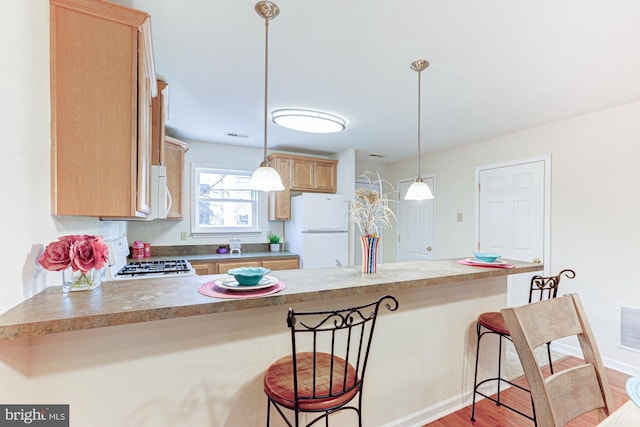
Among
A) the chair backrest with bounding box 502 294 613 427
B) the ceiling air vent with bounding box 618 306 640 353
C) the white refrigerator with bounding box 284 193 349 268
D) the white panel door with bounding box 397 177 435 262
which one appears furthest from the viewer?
the white panel door with bounding box 397 177 435 262

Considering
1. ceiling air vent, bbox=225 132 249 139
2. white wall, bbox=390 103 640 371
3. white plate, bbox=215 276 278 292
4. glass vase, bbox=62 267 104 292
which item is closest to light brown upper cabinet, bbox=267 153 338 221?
ceiling air vent, bbox=225 132 249 139

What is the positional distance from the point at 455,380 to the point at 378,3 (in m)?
2.41

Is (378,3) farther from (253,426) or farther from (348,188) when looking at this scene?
(348,188)

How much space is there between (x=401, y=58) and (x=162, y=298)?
1.99 meters

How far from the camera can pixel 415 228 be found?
5.06 m

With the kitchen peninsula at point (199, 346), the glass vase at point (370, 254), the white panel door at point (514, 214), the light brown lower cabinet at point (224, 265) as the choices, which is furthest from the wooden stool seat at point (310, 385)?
the white panel door at point (514, 214)

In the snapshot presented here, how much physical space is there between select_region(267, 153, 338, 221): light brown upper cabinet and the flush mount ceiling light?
119 centimetres

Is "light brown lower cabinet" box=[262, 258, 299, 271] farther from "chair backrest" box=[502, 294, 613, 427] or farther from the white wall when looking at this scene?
"chair backrest" box=[502, 294, 613, 427]

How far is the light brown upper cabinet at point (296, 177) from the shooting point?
4238 millimetres

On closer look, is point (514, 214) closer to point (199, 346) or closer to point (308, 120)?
point (308, 120)

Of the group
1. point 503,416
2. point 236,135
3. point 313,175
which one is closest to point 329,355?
point 503,416

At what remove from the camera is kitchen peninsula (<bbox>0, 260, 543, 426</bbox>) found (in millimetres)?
1066

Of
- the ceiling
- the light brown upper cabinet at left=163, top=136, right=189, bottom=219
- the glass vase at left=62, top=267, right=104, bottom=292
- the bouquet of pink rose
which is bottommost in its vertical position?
the glass vase at left=62, top=267, right=104, bottom=292

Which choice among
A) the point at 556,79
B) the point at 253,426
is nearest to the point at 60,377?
the point at 253,426
